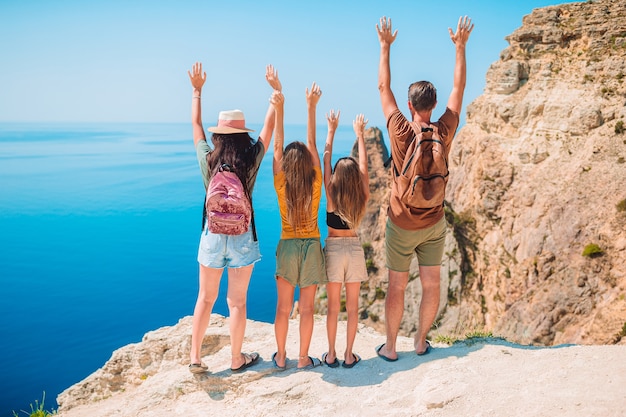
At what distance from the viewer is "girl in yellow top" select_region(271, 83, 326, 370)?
505 centimetres

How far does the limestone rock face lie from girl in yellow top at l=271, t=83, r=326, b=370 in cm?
1353

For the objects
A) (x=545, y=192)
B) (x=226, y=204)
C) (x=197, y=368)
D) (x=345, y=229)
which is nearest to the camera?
(x=226, y=204)

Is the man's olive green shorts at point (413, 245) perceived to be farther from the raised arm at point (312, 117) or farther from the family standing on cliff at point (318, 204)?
the raised arm at point (312, 117)

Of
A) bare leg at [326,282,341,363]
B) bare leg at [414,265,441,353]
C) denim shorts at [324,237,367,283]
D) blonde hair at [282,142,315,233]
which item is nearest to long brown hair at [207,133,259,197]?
blonde hair at [282,142,315,233]

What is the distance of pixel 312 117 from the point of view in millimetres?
5289

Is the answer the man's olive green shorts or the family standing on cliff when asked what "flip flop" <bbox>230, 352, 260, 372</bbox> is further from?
the man's olive green shorts

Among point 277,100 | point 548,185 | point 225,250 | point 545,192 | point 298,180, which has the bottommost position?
point 545,192

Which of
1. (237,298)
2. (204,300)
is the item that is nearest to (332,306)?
(237,298)

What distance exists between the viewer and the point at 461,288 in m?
28.6

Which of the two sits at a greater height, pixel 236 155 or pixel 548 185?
pixel 236 155

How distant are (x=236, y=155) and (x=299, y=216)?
90cm

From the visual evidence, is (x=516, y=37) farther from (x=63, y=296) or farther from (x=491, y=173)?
(x=63, y=296)

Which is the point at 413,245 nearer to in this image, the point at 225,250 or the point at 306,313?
the point at 306,313

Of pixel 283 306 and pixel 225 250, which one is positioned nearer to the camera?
pixel 225 250
